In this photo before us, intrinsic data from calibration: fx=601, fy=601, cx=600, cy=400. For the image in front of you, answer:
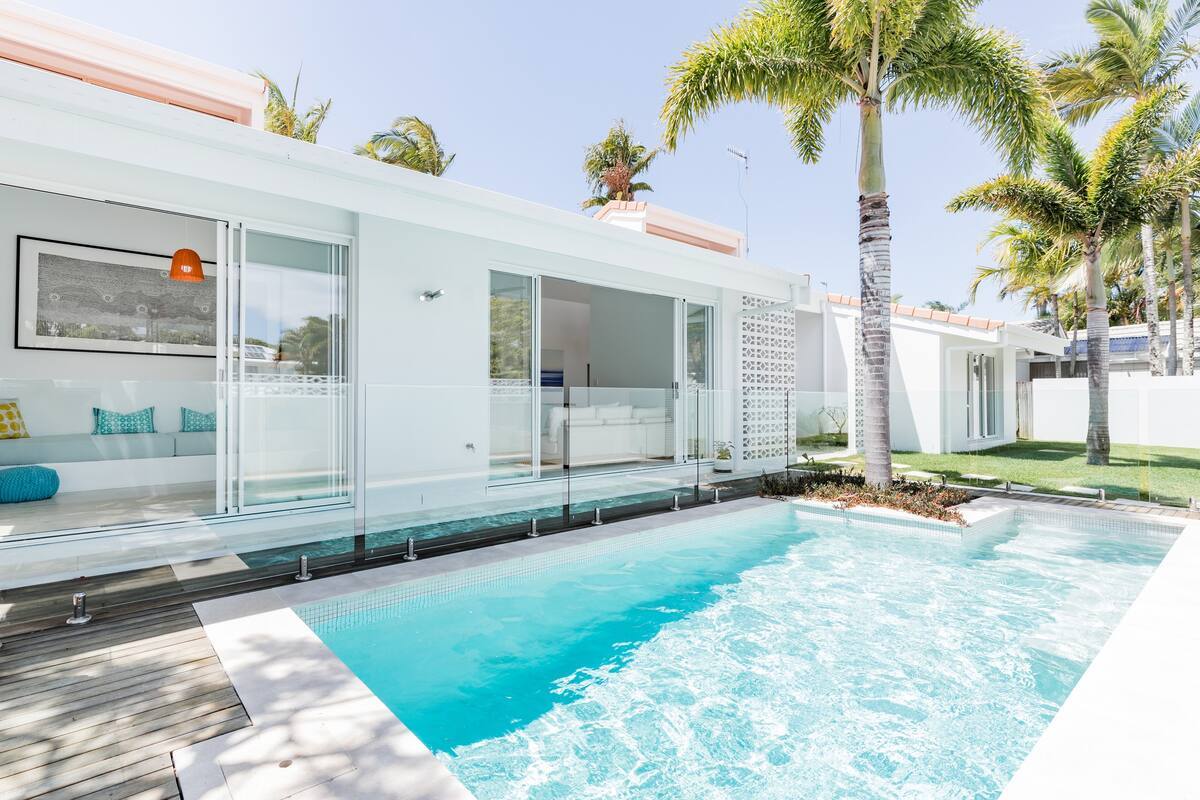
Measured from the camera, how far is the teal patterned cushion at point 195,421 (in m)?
4.90

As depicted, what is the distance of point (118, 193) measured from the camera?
16.3 ft

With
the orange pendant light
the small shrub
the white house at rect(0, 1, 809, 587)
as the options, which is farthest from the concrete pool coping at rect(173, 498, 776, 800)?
the small shrub

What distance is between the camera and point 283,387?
18.6ft

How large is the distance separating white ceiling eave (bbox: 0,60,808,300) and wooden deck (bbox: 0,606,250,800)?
3254 millimetres

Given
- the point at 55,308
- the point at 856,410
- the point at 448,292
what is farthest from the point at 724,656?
the point at 856,410

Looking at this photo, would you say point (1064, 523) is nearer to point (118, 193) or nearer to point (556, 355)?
point (118, 193)

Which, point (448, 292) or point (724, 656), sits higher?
point (448, 292)

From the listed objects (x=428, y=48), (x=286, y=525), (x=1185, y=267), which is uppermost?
(x=428, y=48)

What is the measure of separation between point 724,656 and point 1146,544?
5152 mm

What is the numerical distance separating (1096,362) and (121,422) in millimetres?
13893

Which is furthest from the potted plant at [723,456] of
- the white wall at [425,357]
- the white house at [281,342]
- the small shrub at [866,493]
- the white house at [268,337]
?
the white wall at [425,357]

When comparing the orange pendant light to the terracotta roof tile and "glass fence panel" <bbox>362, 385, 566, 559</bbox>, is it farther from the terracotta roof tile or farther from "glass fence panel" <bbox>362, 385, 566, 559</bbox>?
the terracotta roof tile

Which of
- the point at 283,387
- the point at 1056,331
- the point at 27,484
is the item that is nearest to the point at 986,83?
the point at 283,387

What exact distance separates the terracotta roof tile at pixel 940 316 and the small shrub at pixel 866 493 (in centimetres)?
642
